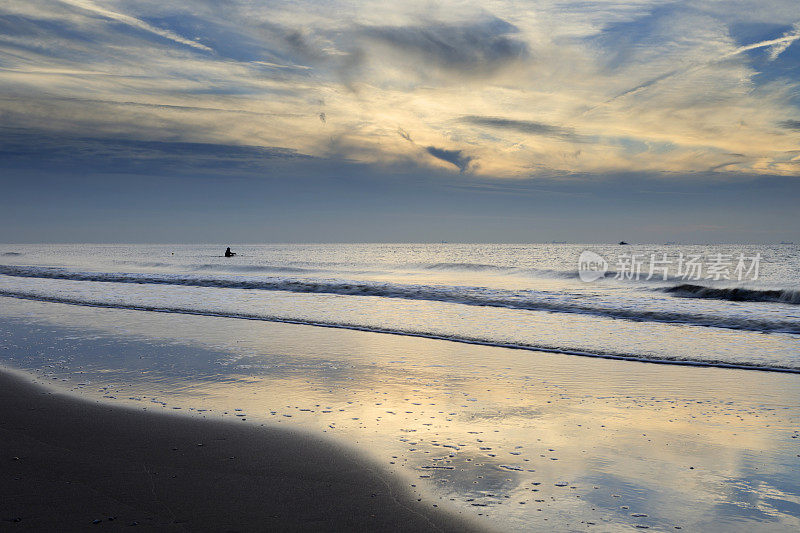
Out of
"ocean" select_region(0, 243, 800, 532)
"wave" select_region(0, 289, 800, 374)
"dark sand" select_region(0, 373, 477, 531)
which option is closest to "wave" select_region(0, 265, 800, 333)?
"ocean" select_region(0, 243, 800, 532)

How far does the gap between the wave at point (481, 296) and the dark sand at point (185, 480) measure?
14.4 metres

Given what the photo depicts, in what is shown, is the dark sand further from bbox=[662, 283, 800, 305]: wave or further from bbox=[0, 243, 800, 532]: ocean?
bbox=[662, 283, 800, 305]: wave

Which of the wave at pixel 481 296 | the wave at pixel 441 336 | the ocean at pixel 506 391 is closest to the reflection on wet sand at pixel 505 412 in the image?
the ocean at pixel 506 391

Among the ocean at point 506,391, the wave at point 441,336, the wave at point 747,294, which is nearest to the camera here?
the ocean at point 506,391

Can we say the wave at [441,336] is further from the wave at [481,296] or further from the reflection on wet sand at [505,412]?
the wave at [481,296]

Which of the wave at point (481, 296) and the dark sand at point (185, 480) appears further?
the wave at point (481, 296)

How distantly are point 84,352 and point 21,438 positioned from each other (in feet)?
17.0

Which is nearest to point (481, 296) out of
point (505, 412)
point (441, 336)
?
point (441, 336)

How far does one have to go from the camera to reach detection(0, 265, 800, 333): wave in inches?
639

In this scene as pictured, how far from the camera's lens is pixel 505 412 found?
6.71 m

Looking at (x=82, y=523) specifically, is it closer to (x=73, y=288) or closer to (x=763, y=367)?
(x=763, y=367)

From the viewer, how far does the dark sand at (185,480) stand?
391 cm

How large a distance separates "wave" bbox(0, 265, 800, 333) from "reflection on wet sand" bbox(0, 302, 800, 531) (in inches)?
300

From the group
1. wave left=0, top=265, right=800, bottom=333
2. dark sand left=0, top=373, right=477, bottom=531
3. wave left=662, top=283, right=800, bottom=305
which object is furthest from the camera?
wave left=662, top=283, right=800, bottom=305
